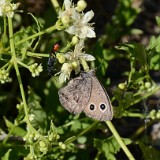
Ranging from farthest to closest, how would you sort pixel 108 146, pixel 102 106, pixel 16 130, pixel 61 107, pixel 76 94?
1. pixel 61 107
2. pixel 108 146
3. pixel 16 130
4. pixel 76 94
5. pixel 102 106

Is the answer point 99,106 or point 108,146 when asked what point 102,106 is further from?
point 108,146

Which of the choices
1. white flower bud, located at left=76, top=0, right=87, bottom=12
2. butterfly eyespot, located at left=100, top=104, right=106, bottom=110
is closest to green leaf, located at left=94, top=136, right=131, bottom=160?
butterfly eyespot, located at left=100, top=104, right=106, bottom=110

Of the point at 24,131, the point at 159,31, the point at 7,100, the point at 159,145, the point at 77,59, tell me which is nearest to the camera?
the point at 77,59

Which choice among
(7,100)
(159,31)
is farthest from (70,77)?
(159,31)

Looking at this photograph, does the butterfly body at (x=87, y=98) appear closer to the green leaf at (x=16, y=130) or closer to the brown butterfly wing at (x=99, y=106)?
the brown butterfly wing at (x=99, y=106)

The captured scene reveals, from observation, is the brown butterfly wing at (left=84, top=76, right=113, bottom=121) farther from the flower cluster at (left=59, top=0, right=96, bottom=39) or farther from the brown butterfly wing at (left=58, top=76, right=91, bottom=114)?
the flower cluster at (left=59, top=0, right=96, bottom=39)

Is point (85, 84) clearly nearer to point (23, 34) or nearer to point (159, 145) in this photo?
point (23, 34)

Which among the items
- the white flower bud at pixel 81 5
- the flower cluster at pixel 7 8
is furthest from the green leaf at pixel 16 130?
the white flower bud at pixel 81 5

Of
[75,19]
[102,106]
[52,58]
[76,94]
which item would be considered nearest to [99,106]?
[102,106]
